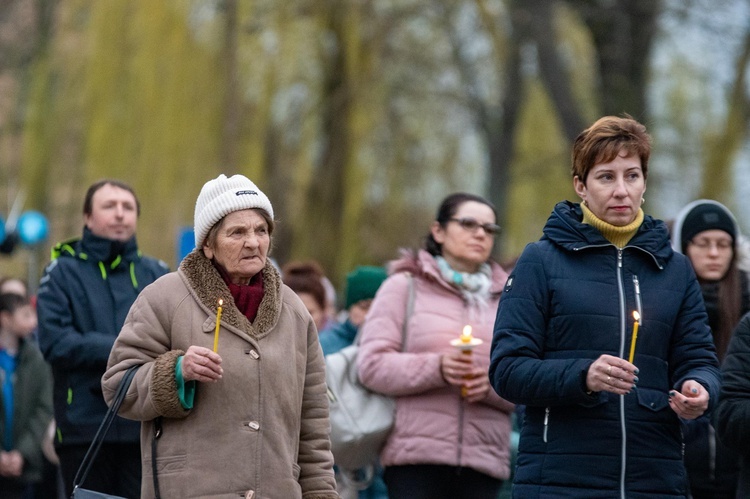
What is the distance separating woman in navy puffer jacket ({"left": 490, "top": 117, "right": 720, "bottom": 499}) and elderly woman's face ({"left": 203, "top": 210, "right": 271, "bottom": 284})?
893 millimetres

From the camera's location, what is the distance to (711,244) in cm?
657

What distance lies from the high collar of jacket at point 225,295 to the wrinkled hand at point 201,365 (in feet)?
0.81

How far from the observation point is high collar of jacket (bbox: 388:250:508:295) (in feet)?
22.0

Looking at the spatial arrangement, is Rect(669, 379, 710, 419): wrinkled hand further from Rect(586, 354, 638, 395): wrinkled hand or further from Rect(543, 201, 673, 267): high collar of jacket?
Rect(543, 201, 673, 267): high collar of jacket

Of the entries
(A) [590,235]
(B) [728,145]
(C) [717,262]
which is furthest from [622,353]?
(B) [728,145]

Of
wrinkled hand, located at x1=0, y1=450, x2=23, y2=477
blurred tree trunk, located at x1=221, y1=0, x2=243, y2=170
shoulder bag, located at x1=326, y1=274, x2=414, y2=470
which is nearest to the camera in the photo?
shoulder bag, located at x1=326, y1=274, x2=414, y2=470

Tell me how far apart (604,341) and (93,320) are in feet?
9.50

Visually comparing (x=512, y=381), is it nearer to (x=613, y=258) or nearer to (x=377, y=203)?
(x=613, y=258)

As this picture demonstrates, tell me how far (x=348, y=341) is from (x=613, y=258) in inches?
142

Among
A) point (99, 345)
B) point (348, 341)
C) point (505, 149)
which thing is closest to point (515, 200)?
point (505, 149)

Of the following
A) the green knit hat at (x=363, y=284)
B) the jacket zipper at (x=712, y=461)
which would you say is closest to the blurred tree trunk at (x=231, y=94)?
the green knit hat at (x=363, y=284)

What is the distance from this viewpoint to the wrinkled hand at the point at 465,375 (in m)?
6.30

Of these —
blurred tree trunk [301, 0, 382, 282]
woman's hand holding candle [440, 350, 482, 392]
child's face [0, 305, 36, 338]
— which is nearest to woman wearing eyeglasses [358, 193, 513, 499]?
woman's hand holding candle [440, 350, 482, 392]

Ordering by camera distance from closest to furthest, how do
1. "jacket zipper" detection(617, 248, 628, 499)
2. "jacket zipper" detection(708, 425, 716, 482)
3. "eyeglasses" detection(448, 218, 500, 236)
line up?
"jacket zipper" detection(617, 248, 628, 499) → "jacket zipper" detection(708, 425, 716, 482) → "eyeglasses" detection(448, 218, 500, 236)
